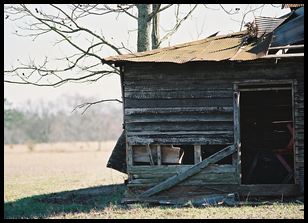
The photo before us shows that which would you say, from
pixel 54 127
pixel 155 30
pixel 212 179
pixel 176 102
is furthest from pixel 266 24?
pixel 54 127

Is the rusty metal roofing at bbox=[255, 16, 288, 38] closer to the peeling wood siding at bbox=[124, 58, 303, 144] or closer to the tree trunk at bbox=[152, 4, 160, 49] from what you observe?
the peeling wood siding at bbox=[124, 58, 303, 144]

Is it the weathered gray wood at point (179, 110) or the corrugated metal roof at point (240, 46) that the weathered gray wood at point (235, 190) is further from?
the corrugated metal roof at point (240, 46)

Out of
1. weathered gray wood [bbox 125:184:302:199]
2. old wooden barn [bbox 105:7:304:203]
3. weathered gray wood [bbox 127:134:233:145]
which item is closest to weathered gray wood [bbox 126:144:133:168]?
old wooden barn [bbox 105:7:304:203]

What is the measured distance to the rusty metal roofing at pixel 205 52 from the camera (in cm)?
1245

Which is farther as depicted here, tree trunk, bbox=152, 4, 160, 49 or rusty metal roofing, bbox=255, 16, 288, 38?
tree trunk, bbox=152, 4, 160, 49

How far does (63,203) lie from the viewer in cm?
1417

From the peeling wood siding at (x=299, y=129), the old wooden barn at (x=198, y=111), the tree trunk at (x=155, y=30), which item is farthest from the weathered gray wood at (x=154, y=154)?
the tree trunk at (x=155, y=30)

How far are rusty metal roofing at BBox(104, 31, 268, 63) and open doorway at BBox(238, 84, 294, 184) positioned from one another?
2430 mm

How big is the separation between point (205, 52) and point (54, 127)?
89853 mm

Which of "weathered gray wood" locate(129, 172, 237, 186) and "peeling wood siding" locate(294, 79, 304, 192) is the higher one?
"peeling wood siding" locate(294, 79, 304, 192)

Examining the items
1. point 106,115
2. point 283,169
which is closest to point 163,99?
point 283,169

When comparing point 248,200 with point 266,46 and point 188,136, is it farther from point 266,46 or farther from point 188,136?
point 266,46

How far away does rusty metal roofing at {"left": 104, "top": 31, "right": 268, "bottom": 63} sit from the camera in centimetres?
1245

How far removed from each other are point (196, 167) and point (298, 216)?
10.1 ft
